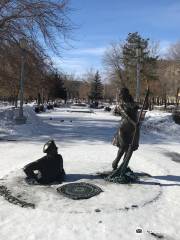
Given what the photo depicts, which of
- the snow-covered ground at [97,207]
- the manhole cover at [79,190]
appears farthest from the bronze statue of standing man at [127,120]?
the manhole cover at [79,190]

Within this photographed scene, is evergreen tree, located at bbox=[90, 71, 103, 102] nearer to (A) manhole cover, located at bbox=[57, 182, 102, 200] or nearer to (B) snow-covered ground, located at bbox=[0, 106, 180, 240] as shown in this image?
(B) snow-covered ground, located at bbox=[0, 106, 180, 240]

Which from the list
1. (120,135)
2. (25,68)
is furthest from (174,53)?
(120,135)

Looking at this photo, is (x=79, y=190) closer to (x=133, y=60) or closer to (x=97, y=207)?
(x=97, y=207)

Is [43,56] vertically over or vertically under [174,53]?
under

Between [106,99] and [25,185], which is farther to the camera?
[106,99]

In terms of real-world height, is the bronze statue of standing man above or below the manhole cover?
above

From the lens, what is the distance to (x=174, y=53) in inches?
2970

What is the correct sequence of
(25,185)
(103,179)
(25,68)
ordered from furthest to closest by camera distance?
(25,68), (103,179), (25,185)

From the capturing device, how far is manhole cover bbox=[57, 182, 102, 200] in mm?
8797

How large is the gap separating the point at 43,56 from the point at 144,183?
572 inches

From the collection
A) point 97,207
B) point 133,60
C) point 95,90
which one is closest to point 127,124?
point 97,207

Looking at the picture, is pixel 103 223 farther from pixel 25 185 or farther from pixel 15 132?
pixel 15 132

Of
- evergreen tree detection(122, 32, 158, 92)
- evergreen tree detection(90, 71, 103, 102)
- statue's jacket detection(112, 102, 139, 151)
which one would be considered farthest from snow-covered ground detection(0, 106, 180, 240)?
evergreen tree detection(90, 71, 103, 102)

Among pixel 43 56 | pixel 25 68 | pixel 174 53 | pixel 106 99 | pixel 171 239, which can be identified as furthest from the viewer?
pixel 106 99
